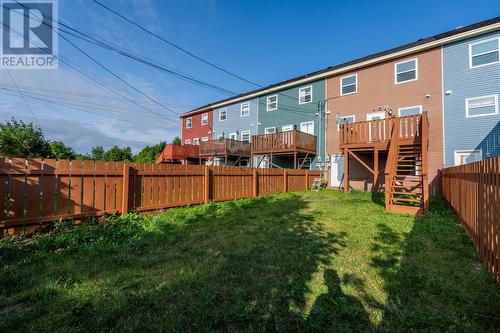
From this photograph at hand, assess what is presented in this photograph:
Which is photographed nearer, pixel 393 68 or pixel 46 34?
pixel 46 34

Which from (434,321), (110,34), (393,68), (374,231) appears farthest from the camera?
(393,68)

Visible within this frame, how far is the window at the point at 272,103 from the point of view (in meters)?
19.3

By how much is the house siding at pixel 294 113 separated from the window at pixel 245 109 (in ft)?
4.45

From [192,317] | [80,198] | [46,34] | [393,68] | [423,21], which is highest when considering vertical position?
[423,21]

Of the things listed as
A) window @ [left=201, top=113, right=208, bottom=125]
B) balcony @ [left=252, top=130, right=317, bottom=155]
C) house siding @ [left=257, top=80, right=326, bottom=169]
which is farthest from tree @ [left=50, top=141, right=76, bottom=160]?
house siding @ [left=257, top=80, right=326, bottom=169]

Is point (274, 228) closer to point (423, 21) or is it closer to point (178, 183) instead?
point (178, 183)

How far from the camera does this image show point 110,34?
30.9 ft

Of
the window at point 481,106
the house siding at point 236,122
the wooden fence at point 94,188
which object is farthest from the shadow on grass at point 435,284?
the house siding at point 236,122

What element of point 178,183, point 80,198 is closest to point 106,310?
point 80,198

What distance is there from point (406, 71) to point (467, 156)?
535cm

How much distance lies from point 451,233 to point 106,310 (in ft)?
20.9

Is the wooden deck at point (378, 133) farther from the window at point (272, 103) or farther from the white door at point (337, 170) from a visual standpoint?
the window at point (272, 103)

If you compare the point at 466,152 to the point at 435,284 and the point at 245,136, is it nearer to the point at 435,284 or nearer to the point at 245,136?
the point at 435,284

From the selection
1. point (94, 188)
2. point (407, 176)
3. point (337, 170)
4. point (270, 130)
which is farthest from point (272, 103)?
point (94, 188)
